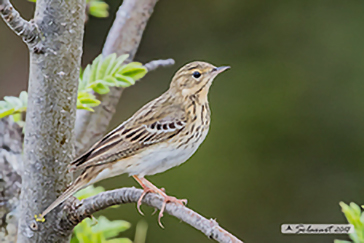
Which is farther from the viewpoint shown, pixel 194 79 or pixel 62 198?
pixel 194 79

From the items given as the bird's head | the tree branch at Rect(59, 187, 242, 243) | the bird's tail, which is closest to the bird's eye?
the bird's head

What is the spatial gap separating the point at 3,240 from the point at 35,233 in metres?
0.33

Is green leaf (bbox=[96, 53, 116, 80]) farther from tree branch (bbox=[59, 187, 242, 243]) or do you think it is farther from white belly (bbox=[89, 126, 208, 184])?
tree branch (bbox=[59, 187, 242, 243])

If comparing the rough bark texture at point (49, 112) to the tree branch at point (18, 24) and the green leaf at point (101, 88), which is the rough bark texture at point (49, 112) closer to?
the tree branch at point (18, 24)

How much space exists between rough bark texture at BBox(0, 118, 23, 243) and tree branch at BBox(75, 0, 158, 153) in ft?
1.13

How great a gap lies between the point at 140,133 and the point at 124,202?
1.56ft

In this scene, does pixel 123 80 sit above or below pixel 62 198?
above

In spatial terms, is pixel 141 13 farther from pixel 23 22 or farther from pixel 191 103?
pixel 23 22

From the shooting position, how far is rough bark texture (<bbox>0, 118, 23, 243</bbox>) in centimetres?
180

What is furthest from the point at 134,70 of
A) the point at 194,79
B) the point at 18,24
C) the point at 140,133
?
the point at 18,24

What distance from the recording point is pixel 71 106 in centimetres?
155

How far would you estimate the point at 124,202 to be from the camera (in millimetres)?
1478

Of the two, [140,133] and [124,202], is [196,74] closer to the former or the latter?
[140,133]

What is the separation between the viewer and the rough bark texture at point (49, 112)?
151cm
